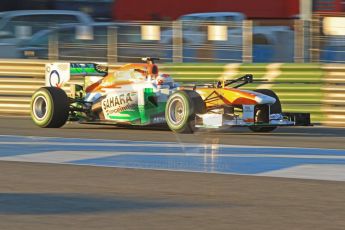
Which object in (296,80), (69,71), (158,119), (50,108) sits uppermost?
(69,71)

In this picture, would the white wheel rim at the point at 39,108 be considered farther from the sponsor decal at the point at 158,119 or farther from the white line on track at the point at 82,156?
the white line on track at the point at 82,156

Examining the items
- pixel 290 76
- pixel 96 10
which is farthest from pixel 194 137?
pixel 96 10

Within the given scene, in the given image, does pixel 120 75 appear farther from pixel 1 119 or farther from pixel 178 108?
pixel 1 119

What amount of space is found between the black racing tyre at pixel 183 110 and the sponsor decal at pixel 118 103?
0.68 m

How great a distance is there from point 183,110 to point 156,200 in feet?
16.7

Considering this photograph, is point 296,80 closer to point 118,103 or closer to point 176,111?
point 176,111

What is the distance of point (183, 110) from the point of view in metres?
12.8

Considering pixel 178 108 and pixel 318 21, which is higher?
pixel 318 21

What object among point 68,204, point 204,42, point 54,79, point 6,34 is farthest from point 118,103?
point 6,34

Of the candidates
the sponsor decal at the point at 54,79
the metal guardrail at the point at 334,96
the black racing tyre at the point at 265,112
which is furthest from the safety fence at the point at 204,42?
the black racing tyre at the point at 265,112

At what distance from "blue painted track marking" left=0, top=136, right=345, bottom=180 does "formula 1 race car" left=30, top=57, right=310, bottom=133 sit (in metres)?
1.00

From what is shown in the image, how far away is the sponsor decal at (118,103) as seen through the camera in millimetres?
13516

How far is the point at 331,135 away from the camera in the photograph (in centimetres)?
1337

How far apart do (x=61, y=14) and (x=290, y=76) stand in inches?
415
